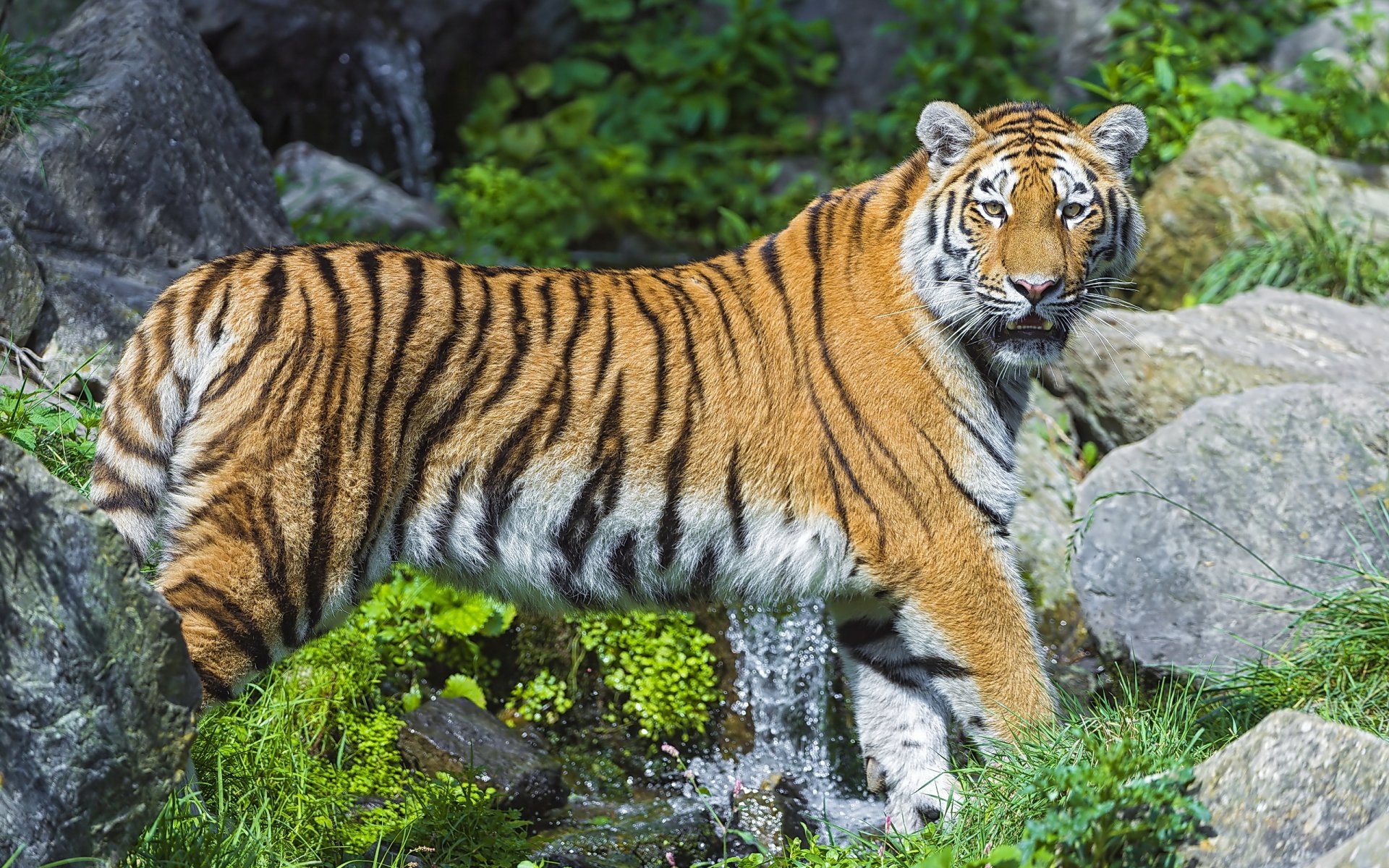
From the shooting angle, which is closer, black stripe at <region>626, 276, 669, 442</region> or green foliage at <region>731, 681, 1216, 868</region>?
green foliage at <region>731, 681, 1216, 868</region>

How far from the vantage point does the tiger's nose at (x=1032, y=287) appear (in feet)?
11.9

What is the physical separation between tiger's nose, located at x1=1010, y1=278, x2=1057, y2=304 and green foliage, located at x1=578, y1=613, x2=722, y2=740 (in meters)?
2.11

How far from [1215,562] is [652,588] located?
2242 millimetres

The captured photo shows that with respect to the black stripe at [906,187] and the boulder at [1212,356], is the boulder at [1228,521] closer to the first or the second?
the boulder at [1212,356]

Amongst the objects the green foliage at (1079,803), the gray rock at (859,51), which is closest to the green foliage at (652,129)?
the gray rock at (859,51)

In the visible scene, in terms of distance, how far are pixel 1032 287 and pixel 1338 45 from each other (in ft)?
22.2

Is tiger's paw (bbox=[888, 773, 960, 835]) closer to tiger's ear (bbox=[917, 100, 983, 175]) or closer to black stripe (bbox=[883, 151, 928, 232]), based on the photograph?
black stripe (bbox=[883, 151, 928, 232])

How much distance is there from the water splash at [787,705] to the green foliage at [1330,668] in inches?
58.9

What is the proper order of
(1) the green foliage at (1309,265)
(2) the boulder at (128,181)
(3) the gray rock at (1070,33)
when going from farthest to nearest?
(3) the gray rock at (1070,33), (1) the green foliage at (1309,265), (2) the boulder at (128,181)

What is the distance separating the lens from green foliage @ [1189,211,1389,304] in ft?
22.5

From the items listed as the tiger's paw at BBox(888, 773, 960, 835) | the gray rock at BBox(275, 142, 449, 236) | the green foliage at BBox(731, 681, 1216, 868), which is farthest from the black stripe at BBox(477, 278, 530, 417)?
the gray rock at BBox(275, 142, 449, 236)

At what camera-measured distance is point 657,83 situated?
1066 cm


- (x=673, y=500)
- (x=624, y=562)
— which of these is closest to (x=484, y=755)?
(x=624, y=562)

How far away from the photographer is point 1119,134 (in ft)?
12.8
